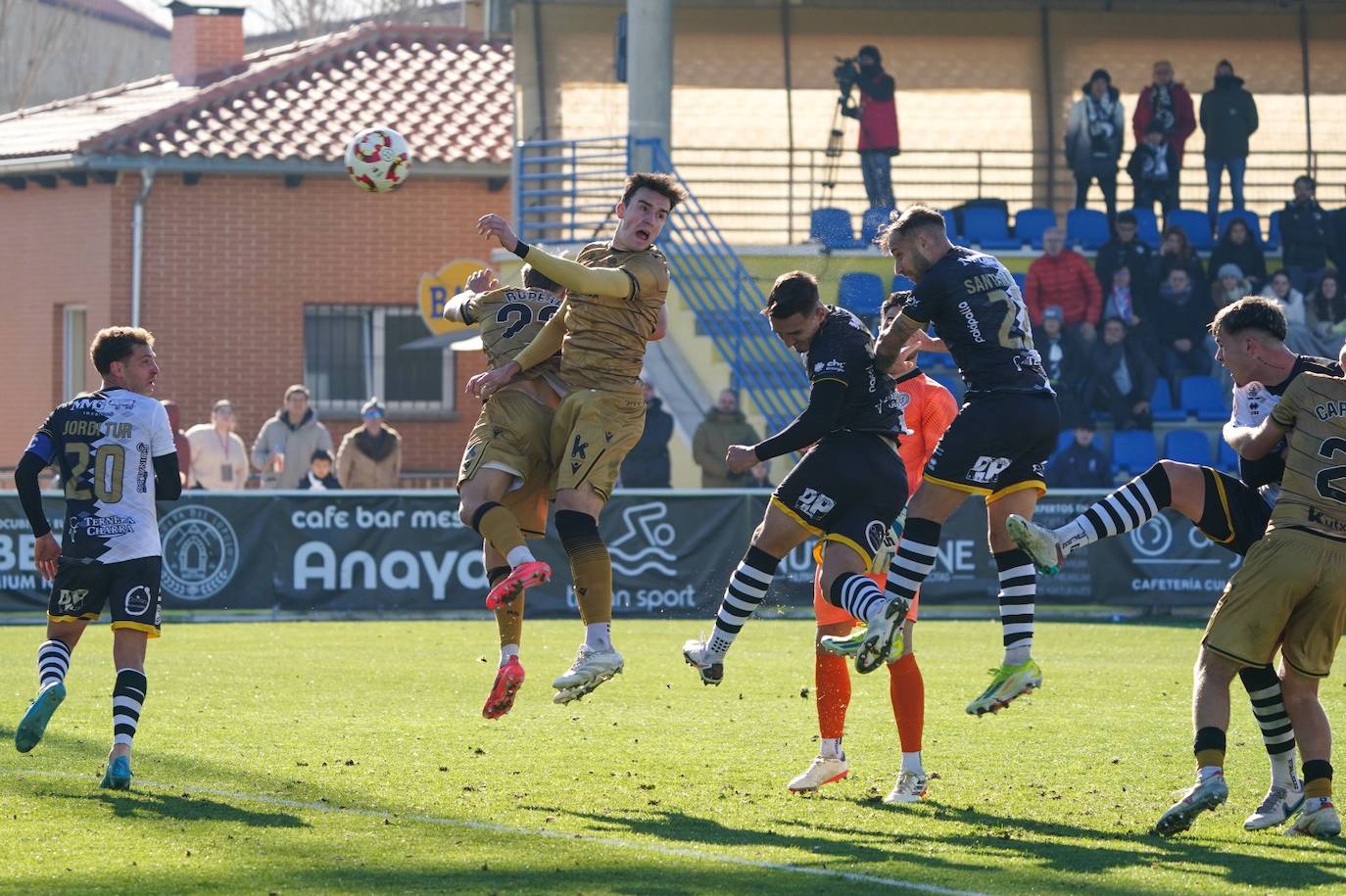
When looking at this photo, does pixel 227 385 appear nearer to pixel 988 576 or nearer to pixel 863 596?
pixel 988 576

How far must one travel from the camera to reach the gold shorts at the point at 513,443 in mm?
9867

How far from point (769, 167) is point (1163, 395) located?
7.80 metres

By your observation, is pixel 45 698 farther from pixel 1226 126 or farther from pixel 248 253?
pixel 248 253

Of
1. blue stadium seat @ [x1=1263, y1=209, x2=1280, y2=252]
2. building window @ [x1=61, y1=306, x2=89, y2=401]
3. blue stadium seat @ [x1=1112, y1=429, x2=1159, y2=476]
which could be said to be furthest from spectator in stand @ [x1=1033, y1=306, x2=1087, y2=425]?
building window @ [x1=61, y1=306, x2=89, y2=401]

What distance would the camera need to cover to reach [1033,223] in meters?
25.1

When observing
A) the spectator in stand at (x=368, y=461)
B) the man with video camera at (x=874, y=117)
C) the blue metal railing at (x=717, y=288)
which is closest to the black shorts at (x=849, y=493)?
the spectator in stand at (x=368, y=461)

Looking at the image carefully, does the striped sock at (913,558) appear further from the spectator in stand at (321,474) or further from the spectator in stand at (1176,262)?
the spectator in stand at (1176,262)

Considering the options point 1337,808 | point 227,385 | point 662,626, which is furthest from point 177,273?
point 1337,808

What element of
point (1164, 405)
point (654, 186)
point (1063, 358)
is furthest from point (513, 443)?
point (1164, 405)

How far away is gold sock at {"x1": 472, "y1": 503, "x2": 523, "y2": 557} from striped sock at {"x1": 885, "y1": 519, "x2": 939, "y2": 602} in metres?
1.81

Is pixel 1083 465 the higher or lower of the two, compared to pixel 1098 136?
lower

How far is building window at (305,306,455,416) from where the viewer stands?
29672mm

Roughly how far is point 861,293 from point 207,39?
16.0 meters

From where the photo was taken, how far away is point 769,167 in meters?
28.7
